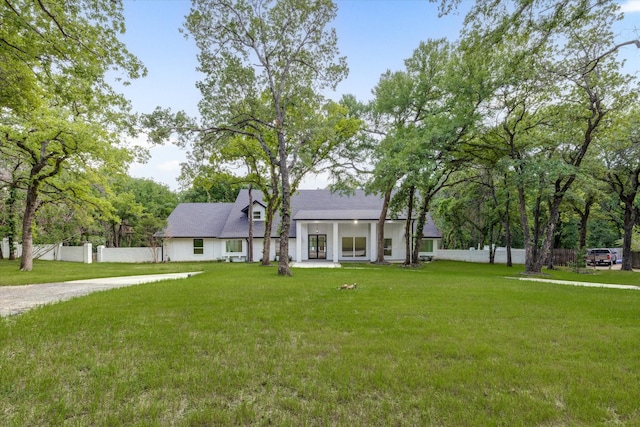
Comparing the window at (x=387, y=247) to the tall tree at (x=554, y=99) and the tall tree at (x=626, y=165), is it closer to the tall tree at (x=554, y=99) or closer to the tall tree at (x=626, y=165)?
the tall tree at (x=554, y=99)

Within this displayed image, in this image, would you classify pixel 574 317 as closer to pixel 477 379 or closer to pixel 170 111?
pixel 477 379

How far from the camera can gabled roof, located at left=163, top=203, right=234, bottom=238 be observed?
2483cm

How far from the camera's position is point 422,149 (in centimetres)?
1510

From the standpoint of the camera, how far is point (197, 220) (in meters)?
26.3

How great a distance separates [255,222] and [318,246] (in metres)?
5.44

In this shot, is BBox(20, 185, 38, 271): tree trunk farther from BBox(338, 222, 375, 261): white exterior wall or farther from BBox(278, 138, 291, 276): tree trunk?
BBox(338, 222, 375, 261): white exterior wall

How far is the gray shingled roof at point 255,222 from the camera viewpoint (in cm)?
2452

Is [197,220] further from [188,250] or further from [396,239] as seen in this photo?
[396,239]

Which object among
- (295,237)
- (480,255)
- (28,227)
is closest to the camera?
(28,227)

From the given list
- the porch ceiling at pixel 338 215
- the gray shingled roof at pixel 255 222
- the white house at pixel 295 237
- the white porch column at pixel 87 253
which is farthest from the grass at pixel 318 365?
the white porch column at pixel 87 253

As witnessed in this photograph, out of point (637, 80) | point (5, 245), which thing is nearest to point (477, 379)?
point (637, 80)

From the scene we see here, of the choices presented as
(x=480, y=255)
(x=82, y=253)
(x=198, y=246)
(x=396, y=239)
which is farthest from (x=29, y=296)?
(x=480, y=255)

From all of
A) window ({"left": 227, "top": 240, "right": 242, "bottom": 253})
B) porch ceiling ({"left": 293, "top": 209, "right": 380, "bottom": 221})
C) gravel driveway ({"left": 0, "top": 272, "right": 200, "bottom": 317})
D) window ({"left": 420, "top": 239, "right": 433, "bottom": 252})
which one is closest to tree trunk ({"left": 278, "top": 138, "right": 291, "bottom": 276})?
gravel driveway ({"left": 0, "top": 272, "right": 200, "bottom": 317})

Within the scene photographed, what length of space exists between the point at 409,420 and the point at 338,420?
57 cm
